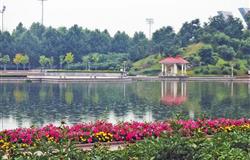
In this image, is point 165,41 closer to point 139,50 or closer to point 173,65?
point 139,50

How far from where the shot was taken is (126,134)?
12586 millimetres

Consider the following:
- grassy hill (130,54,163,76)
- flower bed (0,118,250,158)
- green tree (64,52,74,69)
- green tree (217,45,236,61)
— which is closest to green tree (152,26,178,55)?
grassy hill (130,54,163,76)

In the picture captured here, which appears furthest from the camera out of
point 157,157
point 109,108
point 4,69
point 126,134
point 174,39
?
point 174,39

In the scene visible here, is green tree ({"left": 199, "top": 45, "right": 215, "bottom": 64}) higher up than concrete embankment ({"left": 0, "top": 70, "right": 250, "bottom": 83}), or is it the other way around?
green tree ({"left": 199, "top": 45, "right": 215, "bottom": 64})

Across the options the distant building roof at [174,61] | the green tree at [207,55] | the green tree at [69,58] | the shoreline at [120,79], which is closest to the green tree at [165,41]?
the green tree at [207,55]

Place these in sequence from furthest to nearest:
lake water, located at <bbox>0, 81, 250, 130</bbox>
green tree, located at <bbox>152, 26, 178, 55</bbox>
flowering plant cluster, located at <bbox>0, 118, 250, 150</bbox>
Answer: green tree, located at <bbox>152, 26, 178, 55</bbox> → lake water, located at <bbox>0, 81, 250, 130</bbox> → flowering plant cluster, located at <bbox>0, 118, 250, 150</bbox>

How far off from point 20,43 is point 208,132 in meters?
71.3

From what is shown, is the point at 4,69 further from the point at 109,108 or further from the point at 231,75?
the point at 109,108

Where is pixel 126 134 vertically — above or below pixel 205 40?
below

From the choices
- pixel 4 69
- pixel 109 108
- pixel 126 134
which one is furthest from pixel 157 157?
pixel 4 69

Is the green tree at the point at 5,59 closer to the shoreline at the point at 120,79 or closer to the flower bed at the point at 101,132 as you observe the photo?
the shoreline at the point at 120,79

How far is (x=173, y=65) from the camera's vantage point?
6806cm

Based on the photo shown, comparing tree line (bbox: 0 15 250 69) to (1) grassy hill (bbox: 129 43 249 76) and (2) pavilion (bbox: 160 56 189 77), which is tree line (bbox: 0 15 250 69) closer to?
(1) grassy hill (bbox: 129 43 249 76)

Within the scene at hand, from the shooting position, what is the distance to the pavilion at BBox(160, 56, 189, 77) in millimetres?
66938
